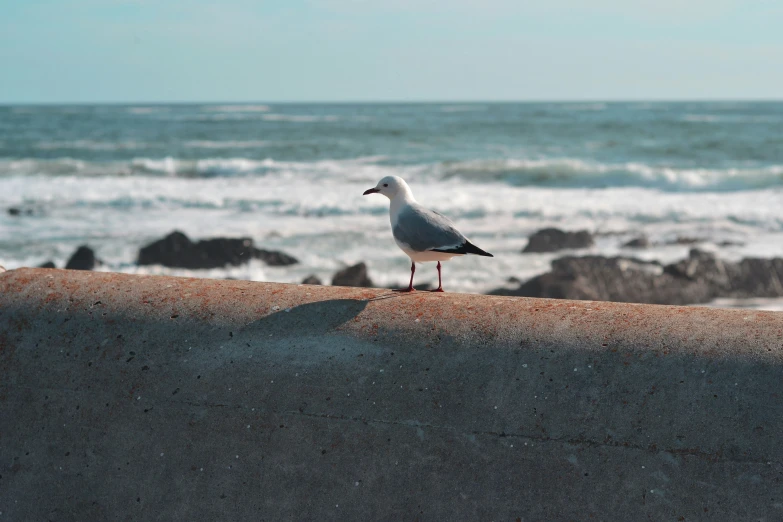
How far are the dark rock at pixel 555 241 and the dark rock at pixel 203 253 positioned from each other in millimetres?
3299

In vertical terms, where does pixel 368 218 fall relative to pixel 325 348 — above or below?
below

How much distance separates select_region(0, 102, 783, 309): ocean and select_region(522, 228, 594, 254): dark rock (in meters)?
0.24

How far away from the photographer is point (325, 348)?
2.02 m

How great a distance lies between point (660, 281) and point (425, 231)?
6.41m

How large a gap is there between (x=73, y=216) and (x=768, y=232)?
12.0m

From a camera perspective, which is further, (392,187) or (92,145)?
(92,145)

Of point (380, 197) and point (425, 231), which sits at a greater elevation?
point (425, 231)

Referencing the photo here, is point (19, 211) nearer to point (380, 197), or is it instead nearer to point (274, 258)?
point (380, 197)

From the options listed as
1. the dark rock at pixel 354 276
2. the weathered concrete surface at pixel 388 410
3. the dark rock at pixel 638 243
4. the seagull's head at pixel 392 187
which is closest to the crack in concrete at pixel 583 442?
the weathered concrete surface at pixel 388 410

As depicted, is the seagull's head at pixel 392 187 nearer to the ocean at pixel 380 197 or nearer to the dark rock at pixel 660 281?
the dark rock at pixel 660 281

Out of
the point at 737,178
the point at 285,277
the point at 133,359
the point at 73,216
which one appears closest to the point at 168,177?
the point at 73,216

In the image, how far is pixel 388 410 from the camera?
188 centimetres

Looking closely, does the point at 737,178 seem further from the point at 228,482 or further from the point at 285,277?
the point at 228,482

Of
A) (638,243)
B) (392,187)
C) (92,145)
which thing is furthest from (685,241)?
(92,145)
